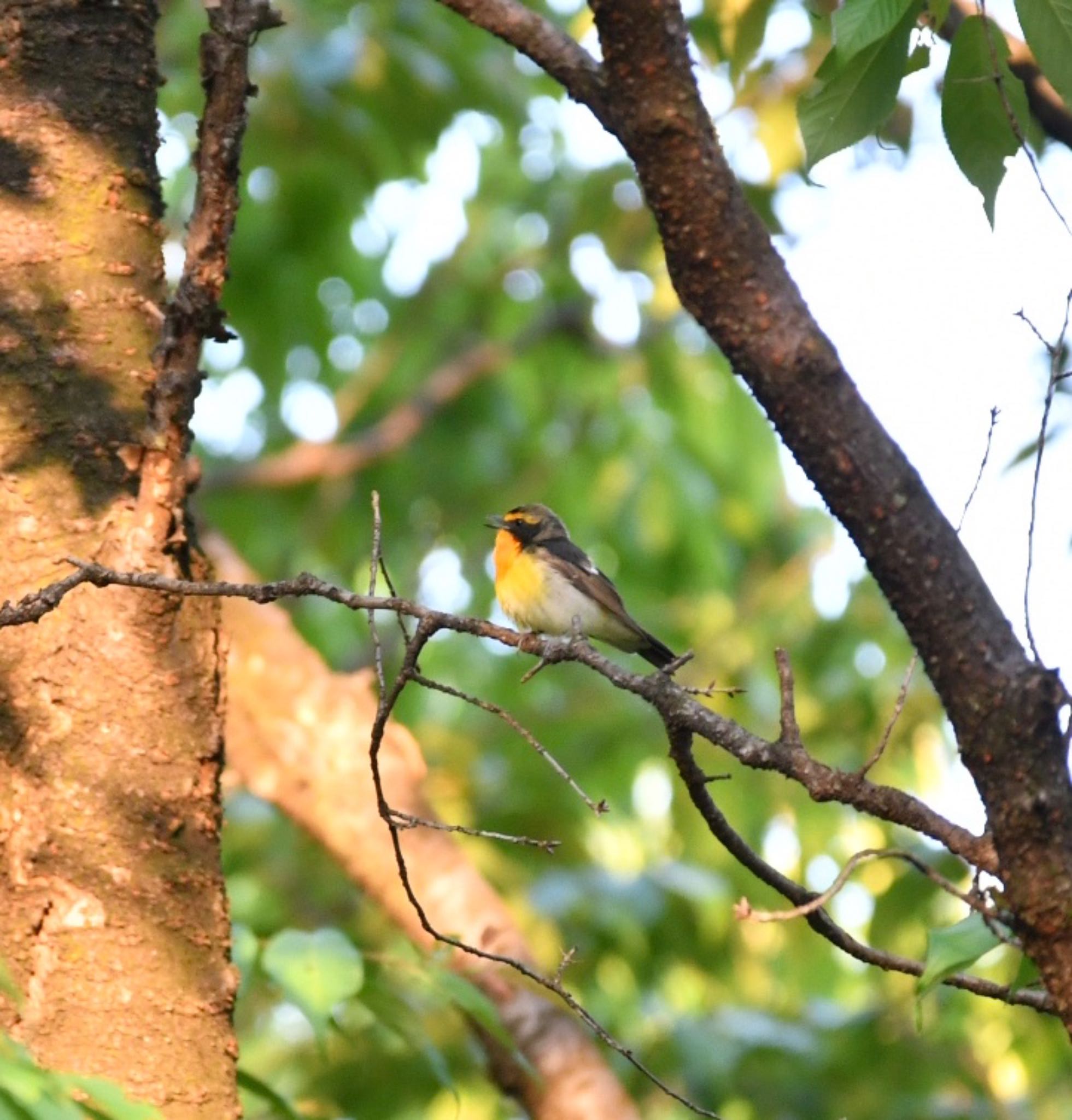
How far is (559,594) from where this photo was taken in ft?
20.3

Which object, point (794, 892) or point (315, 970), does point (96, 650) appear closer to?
point (315, 970)

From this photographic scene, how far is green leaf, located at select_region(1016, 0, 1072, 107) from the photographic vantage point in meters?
2.22

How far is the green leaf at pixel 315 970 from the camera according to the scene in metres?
3.24

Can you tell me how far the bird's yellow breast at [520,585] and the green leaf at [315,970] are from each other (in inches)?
111

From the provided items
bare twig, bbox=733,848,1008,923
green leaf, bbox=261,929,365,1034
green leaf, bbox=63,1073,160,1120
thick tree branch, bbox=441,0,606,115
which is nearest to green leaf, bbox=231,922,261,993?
green leaf, bbox=261,929,365,1034

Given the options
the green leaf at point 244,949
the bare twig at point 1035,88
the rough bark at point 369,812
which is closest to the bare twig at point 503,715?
the green leaf at point 244,949

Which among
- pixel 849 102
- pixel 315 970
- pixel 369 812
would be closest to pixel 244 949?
pixel 315 970

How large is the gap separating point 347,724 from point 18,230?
8.66ft

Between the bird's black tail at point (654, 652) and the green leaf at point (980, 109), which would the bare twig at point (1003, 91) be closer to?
the green leaf at point (980, 109)

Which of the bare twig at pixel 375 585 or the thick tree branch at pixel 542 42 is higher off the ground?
the thick tree branch at pixel 542 42

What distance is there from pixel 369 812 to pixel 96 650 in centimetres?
246

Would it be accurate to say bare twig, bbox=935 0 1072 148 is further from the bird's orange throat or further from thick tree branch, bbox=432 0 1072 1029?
the bird's orange throat

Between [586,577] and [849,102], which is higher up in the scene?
[586,577]

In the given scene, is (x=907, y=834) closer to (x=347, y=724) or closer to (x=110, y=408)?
(x=347, y=724)
